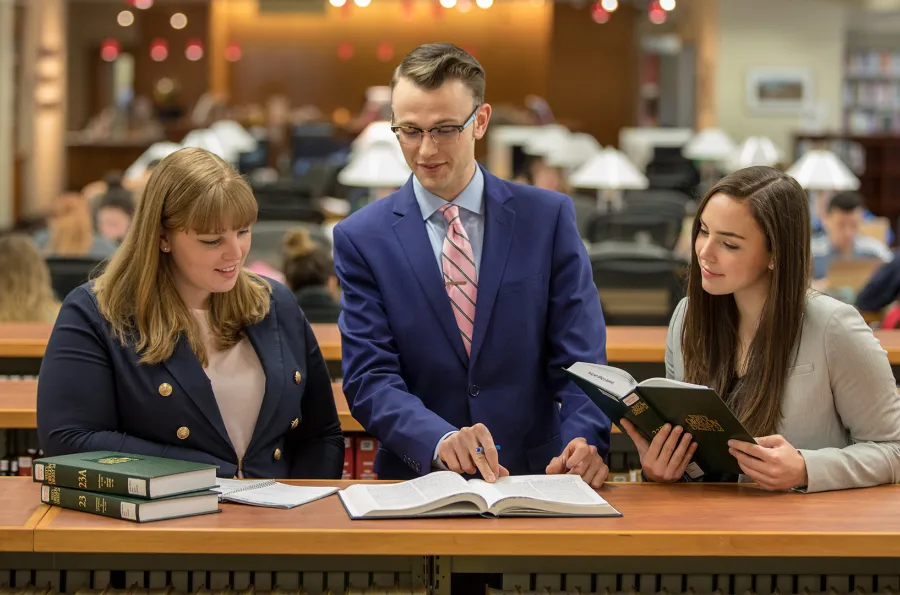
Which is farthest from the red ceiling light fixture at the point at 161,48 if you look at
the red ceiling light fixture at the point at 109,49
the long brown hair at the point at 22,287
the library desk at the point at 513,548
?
the library desk at the point at 513,548

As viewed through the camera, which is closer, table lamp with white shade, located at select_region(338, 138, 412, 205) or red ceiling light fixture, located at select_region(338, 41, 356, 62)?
table lamp with white shade, located at select_region(338, 138, 412, 205)

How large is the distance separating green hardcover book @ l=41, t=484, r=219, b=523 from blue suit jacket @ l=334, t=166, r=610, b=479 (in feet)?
1.62

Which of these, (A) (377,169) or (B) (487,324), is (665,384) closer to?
(B) (487,324)

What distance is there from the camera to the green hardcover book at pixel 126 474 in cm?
212

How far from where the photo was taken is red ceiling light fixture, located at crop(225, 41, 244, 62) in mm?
25572

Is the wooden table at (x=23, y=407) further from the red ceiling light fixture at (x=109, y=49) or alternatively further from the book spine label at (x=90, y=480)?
the red ceiling light fixture at (x=109, y=49)

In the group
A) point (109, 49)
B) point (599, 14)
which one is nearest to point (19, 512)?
point (599, 14)

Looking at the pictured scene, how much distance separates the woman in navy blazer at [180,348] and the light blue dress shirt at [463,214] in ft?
1.24

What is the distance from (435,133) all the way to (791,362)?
85 cm

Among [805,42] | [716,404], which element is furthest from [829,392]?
[805,42]

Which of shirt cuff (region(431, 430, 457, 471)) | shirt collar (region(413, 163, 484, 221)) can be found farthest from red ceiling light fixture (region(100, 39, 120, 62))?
shirt cuff (region(431, 430, 457, 471))

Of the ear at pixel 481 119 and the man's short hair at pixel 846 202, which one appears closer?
the ear at pixel 481 119

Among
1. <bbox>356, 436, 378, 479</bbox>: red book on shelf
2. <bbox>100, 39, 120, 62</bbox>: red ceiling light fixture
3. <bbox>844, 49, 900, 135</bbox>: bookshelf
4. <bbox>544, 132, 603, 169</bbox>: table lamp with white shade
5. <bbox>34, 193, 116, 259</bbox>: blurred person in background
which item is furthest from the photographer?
<bbox>100, 39, 120, 62</bbox>: red ceiling light fixture

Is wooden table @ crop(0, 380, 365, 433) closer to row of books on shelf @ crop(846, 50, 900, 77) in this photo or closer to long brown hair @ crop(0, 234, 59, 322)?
long brown hair @ crop(0, 234, 59, 322)
